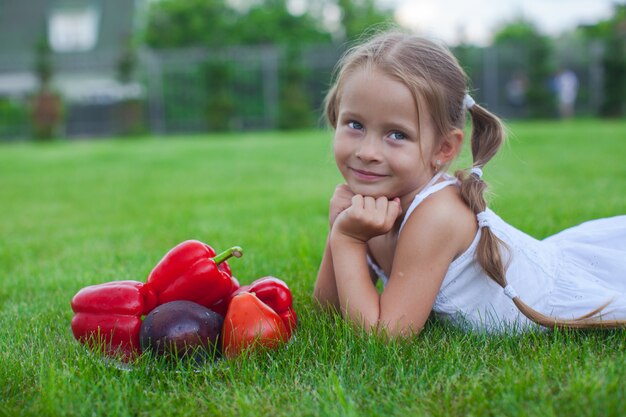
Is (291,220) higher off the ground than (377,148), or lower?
lower

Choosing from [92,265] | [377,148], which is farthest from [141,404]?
[92,265]

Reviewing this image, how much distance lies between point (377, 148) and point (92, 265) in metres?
2.19

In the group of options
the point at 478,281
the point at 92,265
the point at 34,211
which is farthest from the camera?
the point at 34,211

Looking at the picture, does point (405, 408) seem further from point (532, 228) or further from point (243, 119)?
point (243, 119)

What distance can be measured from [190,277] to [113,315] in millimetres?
286

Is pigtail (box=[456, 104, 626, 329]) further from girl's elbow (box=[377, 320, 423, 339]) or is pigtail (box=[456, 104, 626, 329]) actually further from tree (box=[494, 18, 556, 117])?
tree (box=[494, 18, 556, 117])

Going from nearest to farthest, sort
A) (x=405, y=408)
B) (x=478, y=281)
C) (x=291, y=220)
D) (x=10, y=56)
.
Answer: (x=405, y=408)
(x=478, y=281)
(x=291, y=220)
(x=10, y=56)

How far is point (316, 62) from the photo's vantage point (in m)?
23.7

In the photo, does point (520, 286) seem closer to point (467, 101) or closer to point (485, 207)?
point (485, 207)

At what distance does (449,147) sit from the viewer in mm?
2332

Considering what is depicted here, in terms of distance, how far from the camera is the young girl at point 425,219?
2.18 metres

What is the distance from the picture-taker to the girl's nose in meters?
2.18

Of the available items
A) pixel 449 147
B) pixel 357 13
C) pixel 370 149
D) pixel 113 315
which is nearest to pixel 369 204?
pixel 370 149

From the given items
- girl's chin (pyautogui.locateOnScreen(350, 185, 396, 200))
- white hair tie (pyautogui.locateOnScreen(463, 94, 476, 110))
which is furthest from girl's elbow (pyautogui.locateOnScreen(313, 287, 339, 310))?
white hair tie (pyautogui.locateOnScreen(463, 94, 476, 110))
